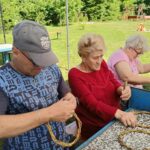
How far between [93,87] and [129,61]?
31.4 inches

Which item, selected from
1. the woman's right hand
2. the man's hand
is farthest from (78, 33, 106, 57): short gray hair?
the man's hand

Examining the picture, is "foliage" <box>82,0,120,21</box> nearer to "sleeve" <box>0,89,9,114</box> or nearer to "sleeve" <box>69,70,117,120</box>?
"sleeve" <box>69,70,117,120</box>

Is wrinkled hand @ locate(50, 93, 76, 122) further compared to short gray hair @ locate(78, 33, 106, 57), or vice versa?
short gray hair @ locate(78, 33, 106, 57)

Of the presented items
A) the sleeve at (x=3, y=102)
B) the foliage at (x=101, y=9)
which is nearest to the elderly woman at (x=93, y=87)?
the sleeve at (x=3, y=102)

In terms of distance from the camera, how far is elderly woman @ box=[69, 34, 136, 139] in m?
2.00

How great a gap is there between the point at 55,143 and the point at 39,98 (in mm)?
252

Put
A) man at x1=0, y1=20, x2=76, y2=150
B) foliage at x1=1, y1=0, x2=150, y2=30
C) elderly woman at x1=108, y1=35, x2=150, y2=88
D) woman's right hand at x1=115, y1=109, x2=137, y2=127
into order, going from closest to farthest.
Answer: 1. man at x1=0, y1=20, x2=76, y2=150
2. woman's right hand at x1=115, y1=109, x2=137, y2=127
3. elderly woman at x1=108, y1=35, x2=150, y2=88
4. foliage at x1=1, y1=0, x2=150, y2=30

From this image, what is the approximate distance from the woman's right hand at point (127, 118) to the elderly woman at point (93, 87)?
0.12 meters

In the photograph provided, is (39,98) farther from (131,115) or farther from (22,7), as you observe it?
(22,7)

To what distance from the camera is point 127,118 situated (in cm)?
178

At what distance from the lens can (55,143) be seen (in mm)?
1452

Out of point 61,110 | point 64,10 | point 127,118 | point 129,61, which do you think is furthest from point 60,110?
point 64,10

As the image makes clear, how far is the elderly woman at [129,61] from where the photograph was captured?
2.58 metres

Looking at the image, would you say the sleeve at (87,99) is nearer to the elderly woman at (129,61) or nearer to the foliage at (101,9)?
the elderly woman at (129,61)
